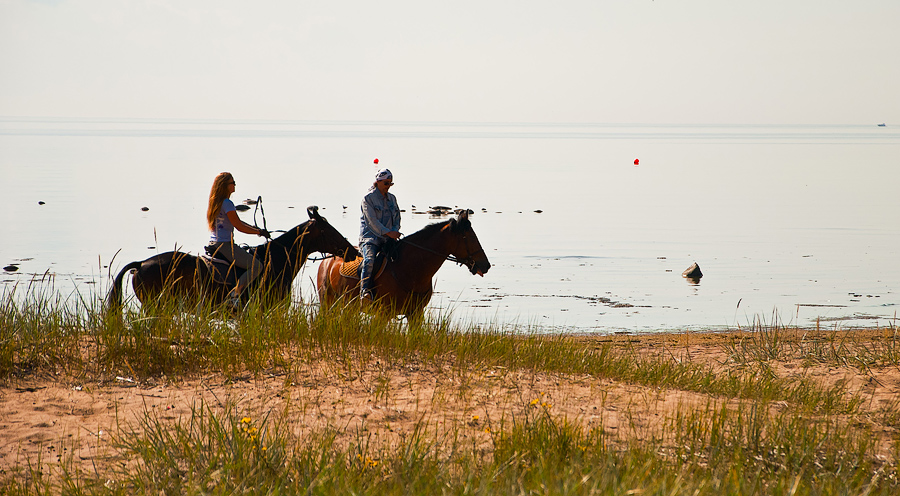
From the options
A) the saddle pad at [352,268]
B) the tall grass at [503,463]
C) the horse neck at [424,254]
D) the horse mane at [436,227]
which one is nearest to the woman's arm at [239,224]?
the saddle pad at [352,268]

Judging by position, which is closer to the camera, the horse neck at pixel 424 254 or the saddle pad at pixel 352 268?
the horse neck at pixel 424 254

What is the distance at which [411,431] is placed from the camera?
555 cm

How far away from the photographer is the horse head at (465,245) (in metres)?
11.3

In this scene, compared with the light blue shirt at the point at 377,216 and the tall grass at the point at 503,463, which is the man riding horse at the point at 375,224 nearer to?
the light blue shirt at the point at 377,216

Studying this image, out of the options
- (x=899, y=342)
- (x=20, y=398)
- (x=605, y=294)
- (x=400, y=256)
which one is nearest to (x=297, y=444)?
(x=20, y=398)

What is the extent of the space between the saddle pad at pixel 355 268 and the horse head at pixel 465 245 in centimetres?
101

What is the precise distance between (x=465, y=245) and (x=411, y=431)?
600cm

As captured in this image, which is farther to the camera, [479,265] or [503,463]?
[479,265]

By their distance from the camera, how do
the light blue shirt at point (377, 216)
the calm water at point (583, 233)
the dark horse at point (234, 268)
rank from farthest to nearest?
the calm water at point (583, 233) → the light blue shirt at point (377, 216) → the dark horse at point (234, 268)

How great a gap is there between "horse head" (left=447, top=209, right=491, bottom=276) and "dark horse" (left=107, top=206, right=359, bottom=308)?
143 centimetres

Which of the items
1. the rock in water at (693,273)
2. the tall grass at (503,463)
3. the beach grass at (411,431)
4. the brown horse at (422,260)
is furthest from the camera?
the rock in water at (693,273)

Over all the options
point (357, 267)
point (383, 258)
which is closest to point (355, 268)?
point (357, 267)

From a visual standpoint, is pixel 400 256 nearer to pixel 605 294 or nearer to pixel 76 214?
pixel 605 294

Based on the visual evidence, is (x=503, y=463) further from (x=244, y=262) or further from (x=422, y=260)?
(x=422, y=260)
